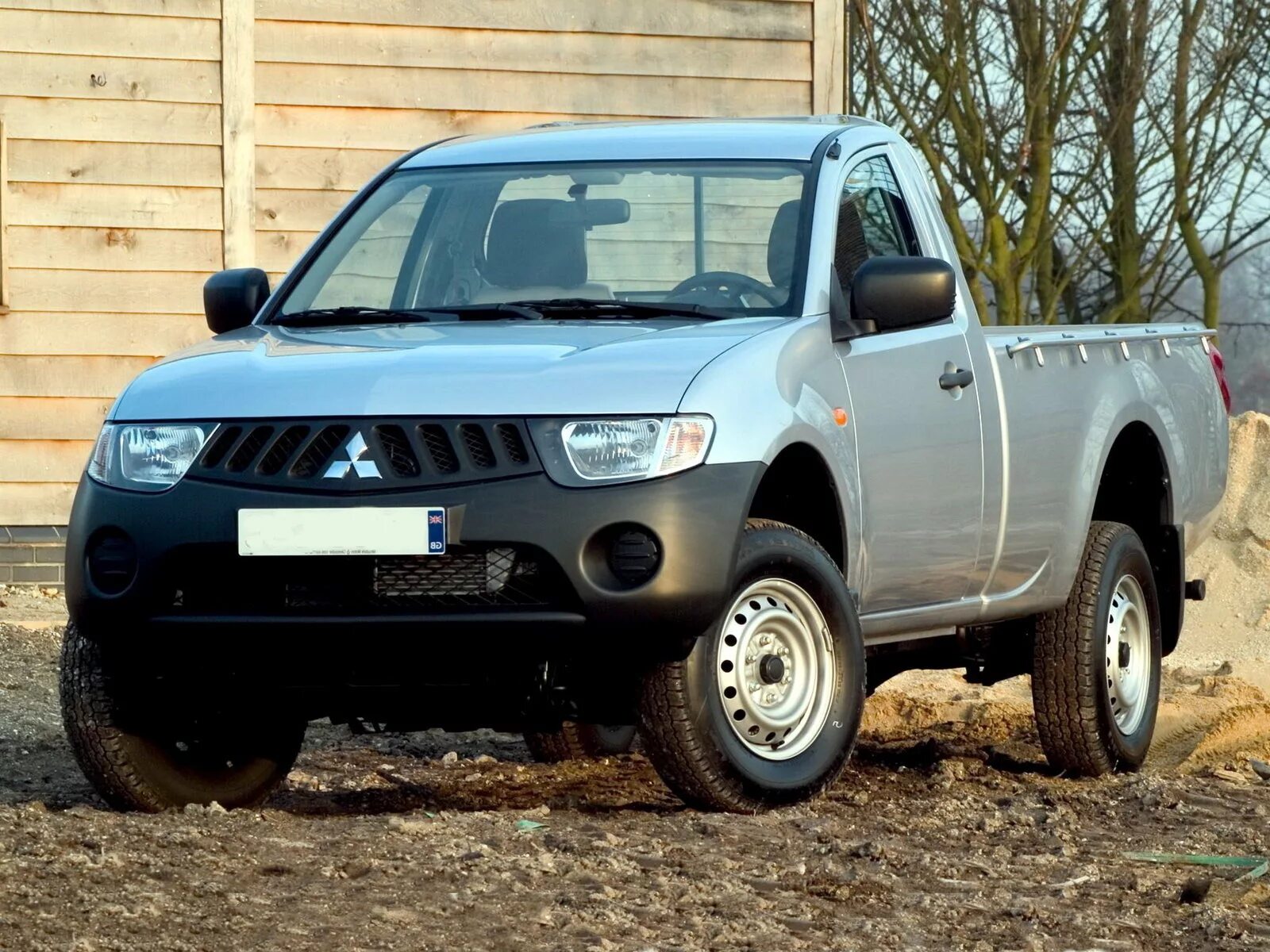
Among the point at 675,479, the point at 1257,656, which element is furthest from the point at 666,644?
the point at 1257,656

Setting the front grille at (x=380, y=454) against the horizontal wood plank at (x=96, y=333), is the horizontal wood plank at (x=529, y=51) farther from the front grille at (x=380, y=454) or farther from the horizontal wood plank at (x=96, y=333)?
the front grille at (x=380, y=454)

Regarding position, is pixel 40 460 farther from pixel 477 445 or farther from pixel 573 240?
pixel 477 445

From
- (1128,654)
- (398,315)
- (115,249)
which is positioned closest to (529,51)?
(115,249)

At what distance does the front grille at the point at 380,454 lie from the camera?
4.78 meters

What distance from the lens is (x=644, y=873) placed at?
4.41 m

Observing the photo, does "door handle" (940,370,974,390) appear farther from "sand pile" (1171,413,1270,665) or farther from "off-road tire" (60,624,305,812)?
"sand pile" (1171,413,1270,665)

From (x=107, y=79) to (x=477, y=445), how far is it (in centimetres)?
826

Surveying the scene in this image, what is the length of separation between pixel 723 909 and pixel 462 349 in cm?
156

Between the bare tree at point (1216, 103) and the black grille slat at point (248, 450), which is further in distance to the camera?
the bare tree at point (1216, 103)

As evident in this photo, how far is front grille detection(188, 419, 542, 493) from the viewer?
4.78m

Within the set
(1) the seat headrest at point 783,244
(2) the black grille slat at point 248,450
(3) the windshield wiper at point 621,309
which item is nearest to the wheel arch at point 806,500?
(3) the windshield wiper at point 621,309

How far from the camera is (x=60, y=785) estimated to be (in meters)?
6.80

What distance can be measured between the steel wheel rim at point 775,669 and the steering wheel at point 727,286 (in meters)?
0.86

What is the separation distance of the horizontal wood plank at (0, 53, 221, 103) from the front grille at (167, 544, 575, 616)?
7.94 meters
